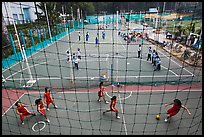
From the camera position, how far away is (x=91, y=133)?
3.58 metres

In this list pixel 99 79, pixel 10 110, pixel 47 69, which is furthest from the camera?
pixel 47 69

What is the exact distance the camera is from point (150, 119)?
3.97m

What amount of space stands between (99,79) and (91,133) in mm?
2962

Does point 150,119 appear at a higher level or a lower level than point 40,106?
lower

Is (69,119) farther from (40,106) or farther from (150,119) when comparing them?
(150,119)

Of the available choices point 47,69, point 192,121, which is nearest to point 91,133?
point 192,121

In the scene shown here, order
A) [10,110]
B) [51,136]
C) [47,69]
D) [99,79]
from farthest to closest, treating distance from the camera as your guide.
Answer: [47,69], [99,79], [10,110], [51,136]

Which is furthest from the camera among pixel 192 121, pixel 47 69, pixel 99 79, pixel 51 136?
pixel 47 69

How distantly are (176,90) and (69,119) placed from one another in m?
3.57

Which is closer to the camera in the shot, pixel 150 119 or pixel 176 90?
pixel 150 119

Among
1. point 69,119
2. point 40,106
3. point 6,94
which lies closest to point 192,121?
point 69,119

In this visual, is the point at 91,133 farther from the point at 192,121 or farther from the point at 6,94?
the point at 6,94

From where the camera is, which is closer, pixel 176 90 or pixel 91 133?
pixel 91 133

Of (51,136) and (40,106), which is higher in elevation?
(40,106)
